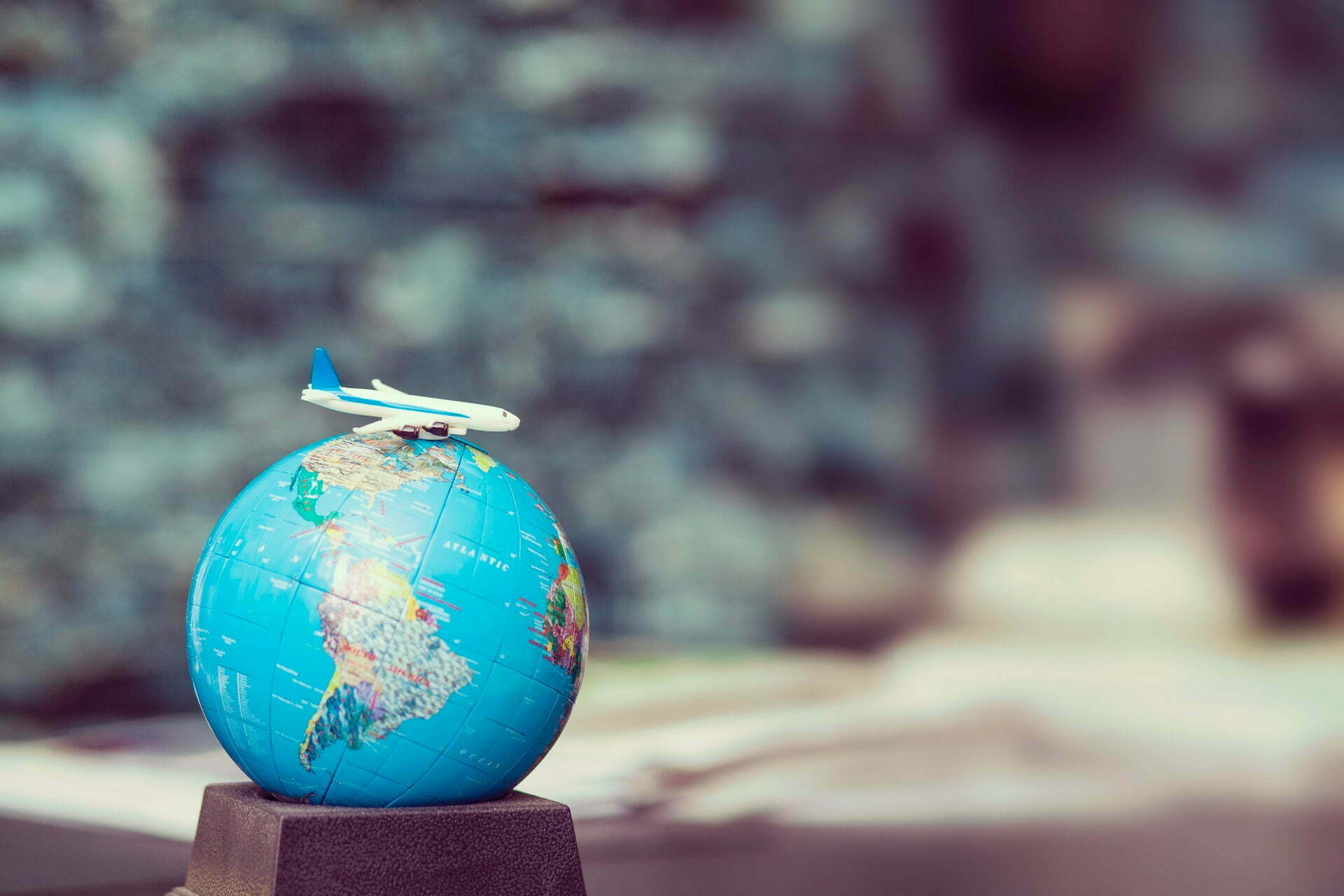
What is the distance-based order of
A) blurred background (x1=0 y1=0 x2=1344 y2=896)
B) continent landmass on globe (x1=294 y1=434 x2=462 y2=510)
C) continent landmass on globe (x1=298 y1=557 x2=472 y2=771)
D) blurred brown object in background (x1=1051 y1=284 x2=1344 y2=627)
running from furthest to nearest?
1. blurred brown object in background (x1=1051 y1=284 x2=1344 y2=627)
2. blurred background (x1=0 y1=0 x2=1344 y2=896)
3. continent landmass on globe (x1=294 y1=434 x2=462 y2=510)
4. continent landmass on globe (x1=298 y1=557 x2=472 y2=771)

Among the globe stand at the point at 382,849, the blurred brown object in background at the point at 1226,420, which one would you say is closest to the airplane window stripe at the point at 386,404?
the globe stand at the point at 382,849

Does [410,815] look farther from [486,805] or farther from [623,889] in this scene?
[623,889]

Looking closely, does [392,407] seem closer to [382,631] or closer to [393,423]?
[393,423]

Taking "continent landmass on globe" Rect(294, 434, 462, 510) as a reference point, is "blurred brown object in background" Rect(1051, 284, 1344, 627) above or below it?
above

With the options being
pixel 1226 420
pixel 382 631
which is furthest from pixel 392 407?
pixel 1226 420

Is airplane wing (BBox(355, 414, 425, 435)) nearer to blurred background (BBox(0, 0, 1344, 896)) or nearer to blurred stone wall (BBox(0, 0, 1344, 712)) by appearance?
blurred background (BBox(0, 0, 1344, 896))

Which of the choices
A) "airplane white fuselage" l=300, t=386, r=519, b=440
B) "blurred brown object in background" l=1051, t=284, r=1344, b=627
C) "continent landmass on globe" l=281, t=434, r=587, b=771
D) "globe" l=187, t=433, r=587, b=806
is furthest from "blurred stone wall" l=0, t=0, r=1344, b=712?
"continent landmass on globe" l=281, t=434, r=587, b=771

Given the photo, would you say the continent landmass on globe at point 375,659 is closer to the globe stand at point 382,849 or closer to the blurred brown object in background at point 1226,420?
the globe stand at point 382,849
